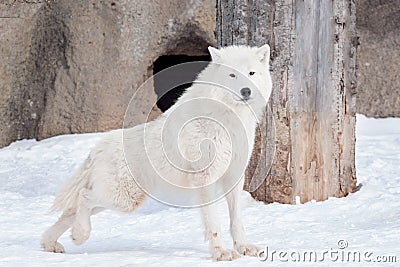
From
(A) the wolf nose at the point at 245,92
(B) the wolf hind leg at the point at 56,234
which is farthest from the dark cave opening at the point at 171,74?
(A) the wolf nose at the point at 245,92

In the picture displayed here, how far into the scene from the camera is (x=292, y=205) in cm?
603

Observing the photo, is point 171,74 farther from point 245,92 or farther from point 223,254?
point 223,254

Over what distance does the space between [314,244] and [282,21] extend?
2187 mm

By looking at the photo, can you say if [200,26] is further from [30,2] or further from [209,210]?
[209,210]

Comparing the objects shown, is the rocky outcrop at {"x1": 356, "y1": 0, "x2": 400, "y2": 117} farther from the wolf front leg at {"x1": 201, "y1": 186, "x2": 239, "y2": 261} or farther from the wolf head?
the wolf front leg at {"x1": 201, "y1": 186, "x2": 239, "y2": 261}

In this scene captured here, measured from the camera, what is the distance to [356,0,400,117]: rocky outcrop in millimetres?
10297

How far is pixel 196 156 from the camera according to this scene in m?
4.35

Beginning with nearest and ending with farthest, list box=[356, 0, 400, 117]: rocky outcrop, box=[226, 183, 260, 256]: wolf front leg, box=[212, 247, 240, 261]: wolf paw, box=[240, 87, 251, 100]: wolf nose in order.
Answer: box=[212, 247, 240, 261]: wolf paw → box=[240, 87, 251, 100]: wolf nose → box=[226, 183, 260, 256]: wolf front leg → box=[356, 0, 400, 117]: rocky outcrop

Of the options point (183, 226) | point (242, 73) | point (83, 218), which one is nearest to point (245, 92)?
point (242, 73)

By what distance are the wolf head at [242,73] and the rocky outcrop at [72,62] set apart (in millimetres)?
4683

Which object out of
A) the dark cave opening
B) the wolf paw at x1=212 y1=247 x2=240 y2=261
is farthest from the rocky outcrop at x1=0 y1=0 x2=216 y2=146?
the wolf paw at x1=212 y1=247 x2=240 y2=261

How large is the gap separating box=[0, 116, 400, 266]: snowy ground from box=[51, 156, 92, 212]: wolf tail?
0.32 meters

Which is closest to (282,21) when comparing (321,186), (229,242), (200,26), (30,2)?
(321,186)

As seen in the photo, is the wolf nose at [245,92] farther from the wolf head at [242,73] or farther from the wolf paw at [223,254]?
the wolf paw at [223,254]
